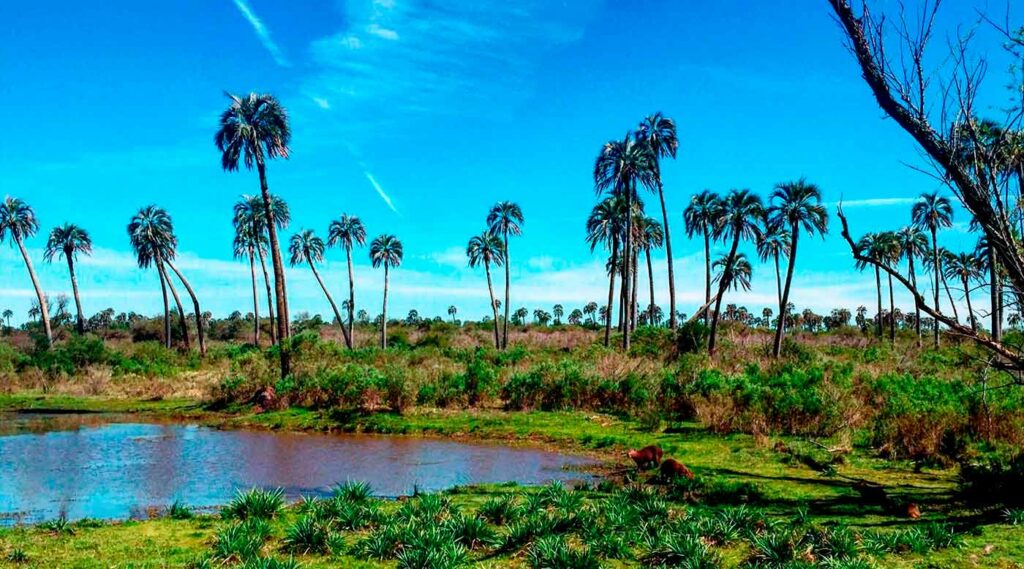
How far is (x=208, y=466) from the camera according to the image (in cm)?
1504

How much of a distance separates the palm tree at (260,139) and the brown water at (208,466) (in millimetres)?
11180

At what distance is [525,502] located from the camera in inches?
387

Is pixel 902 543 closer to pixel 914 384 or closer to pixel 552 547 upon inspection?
pixel 552 547

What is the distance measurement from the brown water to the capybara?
5.98m

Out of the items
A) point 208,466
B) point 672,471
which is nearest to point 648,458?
point 672,471

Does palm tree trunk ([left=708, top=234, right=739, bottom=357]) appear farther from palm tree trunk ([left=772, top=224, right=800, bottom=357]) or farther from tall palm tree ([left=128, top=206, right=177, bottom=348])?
tall palm tree ([left=128, top=206, right=177, bottom=348])

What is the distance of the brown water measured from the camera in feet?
38.7

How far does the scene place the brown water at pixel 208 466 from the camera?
38.7ft

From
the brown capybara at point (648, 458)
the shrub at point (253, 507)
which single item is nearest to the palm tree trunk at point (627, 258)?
the brown capybara at point (648, 458)

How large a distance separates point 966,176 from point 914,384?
49.3 ft

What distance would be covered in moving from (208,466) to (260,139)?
2019 centimetres

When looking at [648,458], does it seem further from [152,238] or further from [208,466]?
[152,238]

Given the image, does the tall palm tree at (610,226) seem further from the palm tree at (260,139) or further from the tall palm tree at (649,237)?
the palm tree at (260,139)

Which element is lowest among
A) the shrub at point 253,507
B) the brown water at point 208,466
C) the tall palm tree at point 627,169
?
the brown water at point 208,466
